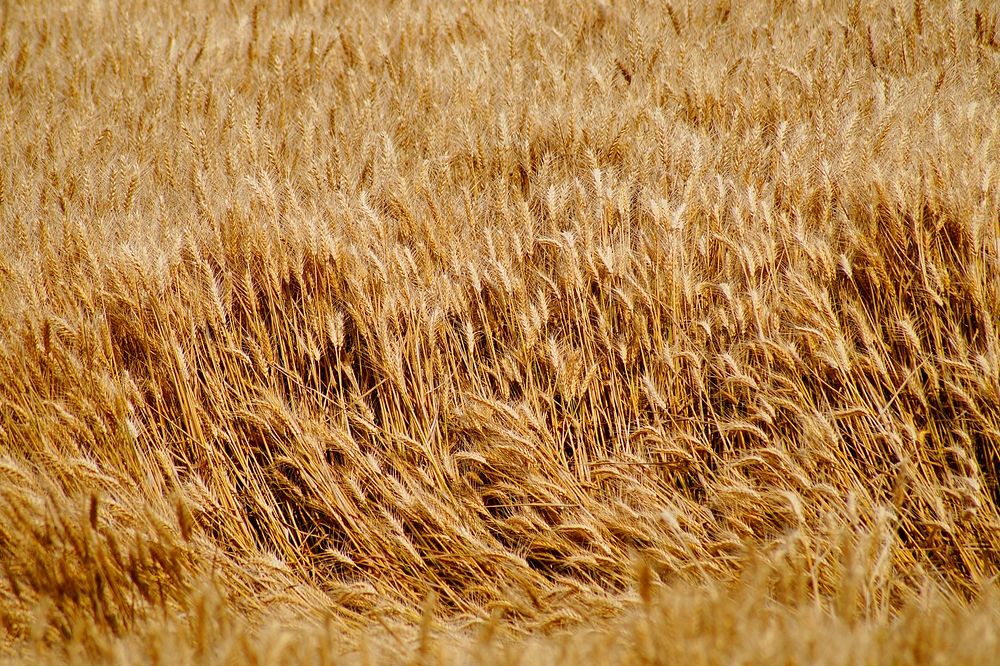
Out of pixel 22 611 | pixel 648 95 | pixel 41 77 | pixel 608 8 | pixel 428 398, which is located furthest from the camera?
pixel 608 8

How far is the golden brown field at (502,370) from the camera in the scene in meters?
1.69

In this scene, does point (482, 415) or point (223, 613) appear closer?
point (223, 613)

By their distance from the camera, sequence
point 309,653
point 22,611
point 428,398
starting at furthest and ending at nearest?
point 428,398, point 22,611, point 309,653

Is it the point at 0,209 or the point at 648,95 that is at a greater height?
the point at 648,95

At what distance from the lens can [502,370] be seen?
82.7 inches

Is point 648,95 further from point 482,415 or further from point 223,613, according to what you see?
point 223,613

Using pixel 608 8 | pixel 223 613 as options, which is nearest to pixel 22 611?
pixel 223 613

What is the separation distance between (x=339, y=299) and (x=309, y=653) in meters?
1.12

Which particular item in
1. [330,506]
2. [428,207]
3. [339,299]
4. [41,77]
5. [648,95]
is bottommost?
[330,506]

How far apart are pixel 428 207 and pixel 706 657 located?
1.60 metres

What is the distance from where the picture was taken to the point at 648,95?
8.63 ft

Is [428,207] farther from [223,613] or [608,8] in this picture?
[608,8]

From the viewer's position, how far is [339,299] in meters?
2.10

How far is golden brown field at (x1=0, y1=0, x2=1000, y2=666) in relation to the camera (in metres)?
1.69
